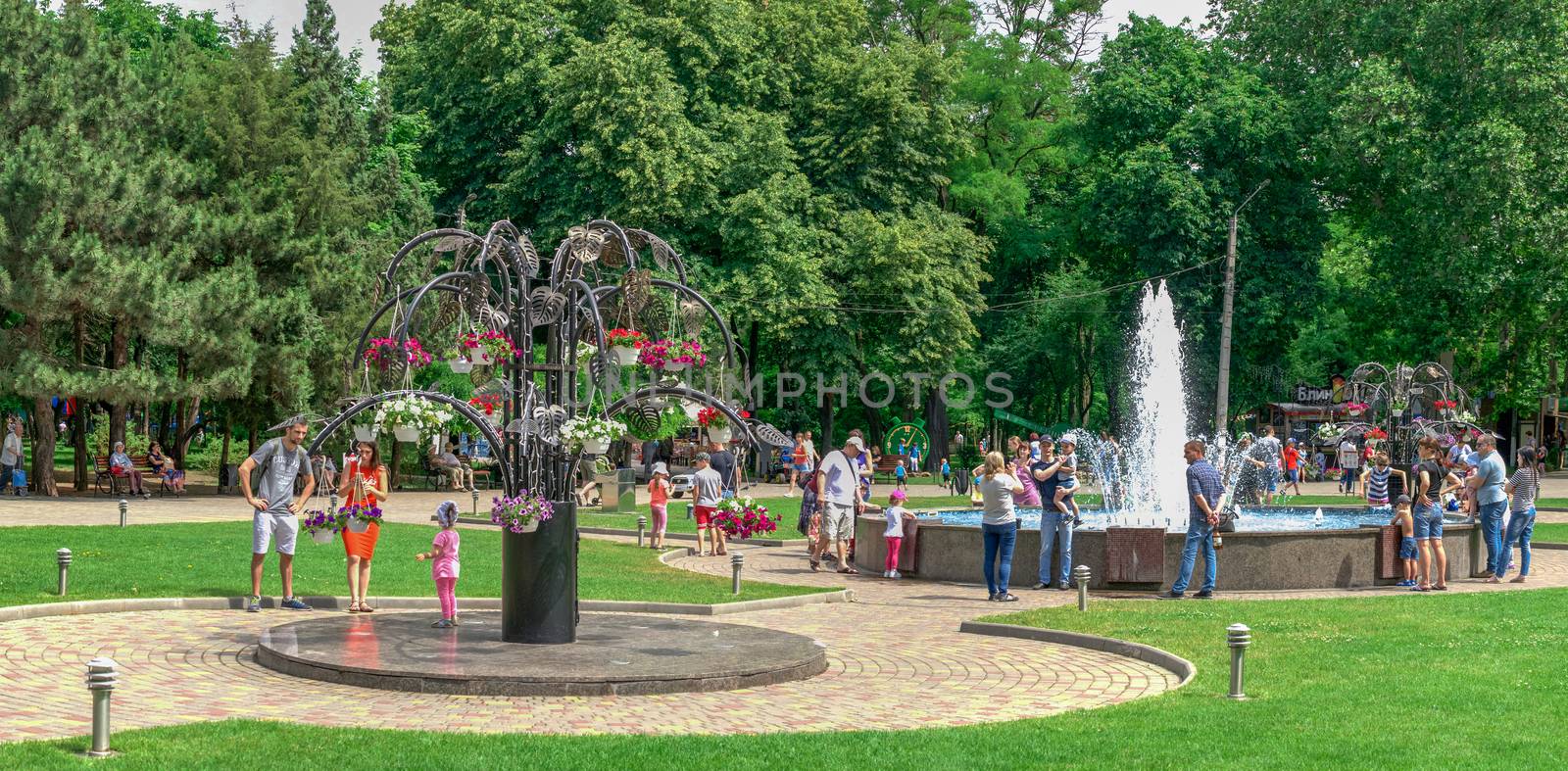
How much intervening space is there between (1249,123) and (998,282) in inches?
494

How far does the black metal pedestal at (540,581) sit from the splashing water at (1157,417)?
609 inches

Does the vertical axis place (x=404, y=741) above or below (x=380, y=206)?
below

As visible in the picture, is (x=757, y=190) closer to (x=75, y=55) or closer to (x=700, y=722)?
(x=75, y=55)

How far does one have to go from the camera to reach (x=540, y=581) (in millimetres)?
13695

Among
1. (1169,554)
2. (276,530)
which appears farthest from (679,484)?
(276,530)

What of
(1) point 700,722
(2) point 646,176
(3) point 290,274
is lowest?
(1) point 700,722

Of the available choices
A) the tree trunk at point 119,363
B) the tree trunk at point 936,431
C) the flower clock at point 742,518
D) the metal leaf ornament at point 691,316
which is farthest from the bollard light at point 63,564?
the tree trunk at point 936,431

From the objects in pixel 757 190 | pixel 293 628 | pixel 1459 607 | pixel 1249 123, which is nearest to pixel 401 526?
pixel 293 628

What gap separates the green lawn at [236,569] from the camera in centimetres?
1794

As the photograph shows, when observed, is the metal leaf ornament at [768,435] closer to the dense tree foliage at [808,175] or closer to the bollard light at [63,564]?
the bollard light at [63,564]

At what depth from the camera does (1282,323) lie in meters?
52.4

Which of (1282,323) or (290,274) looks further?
(1282,323)

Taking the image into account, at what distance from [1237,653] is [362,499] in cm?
850

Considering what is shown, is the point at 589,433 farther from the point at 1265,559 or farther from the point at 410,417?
the point at 1265,559
